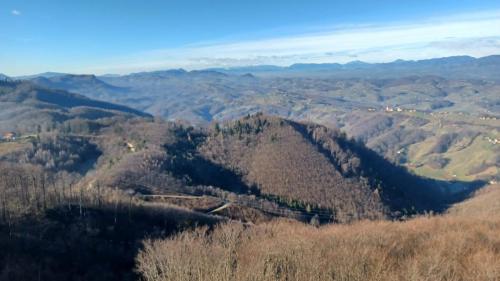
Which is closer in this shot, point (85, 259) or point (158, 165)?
point (85, 259)

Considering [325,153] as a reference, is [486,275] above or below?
above

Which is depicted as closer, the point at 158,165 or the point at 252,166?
the point at 158,165

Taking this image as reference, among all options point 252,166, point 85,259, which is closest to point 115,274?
point 85,259

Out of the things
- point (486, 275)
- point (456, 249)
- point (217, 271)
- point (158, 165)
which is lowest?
point (158, 165)

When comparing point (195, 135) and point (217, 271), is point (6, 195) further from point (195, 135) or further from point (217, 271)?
point (195, 135)

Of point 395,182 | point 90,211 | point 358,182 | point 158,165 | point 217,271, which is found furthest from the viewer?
point 395,182

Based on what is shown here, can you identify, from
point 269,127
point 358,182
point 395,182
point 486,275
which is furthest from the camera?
point 269,127

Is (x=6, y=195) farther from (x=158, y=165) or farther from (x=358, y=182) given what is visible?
(x=358, y=182)

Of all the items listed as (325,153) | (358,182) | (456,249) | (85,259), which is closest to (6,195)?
(85,259)

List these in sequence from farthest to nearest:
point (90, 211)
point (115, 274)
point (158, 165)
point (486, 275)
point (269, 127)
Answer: point (269, 127), point (158, 165), point (90, 211), point (115, 274), point (486, 275)
